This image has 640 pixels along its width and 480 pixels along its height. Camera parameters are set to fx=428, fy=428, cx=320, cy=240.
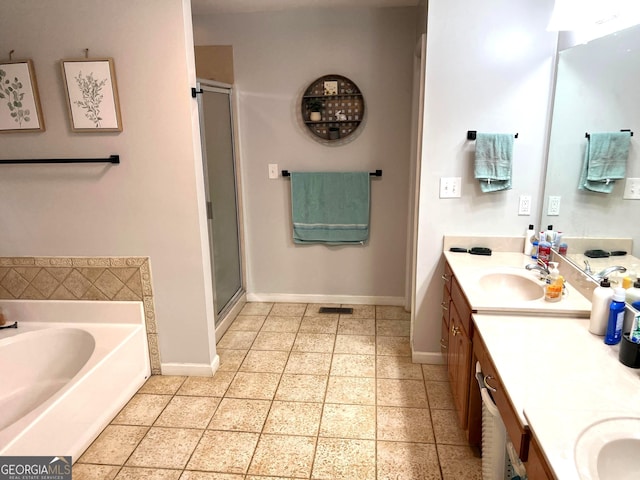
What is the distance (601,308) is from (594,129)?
851 mm

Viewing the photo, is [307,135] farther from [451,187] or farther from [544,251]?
[544,251]

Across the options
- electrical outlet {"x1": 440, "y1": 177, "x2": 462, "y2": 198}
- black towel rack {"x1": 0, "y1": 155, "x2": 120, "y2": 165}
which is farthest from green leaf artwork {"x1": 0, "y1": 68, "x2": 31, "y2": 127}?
electrical outlet {"x1": 440, "y1": 177, "x2": 462, "y2": 198}

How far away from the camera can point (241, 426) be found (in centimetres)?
230

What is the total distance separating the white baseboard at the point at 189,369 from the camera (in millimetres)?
2779

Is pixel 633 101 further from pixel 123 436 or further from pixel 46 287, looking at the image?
pixel 46 287

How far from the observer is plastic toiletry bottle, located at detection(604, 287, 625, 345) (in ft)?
5.01

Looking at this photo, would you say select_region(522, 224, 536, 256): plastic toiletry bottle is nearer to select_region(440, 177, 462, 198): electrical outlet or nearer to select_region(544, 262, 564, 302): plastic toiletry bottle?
select_region(440, 177, 462, 198): electrical outlet

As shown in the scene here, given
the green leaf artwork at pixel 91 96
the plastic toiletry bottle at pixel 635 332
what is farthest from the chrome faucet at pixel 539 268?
the green leaf artwork at pixel 91 96

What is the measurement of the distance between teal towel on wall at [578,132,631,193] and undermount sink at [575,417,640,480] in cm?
108

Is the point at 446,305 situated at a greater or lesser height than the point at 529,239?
lesser

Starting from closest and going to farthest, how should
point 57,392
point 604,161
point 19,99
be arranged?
point 604,161, point 57,392, point 19,99

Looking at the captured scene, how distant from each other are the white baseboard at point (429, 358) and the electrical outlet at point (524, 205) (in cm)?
107

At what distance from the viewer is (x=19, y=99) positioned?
2.45 m

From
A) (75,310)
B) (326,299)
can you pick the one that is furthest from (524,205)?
(75,310)
